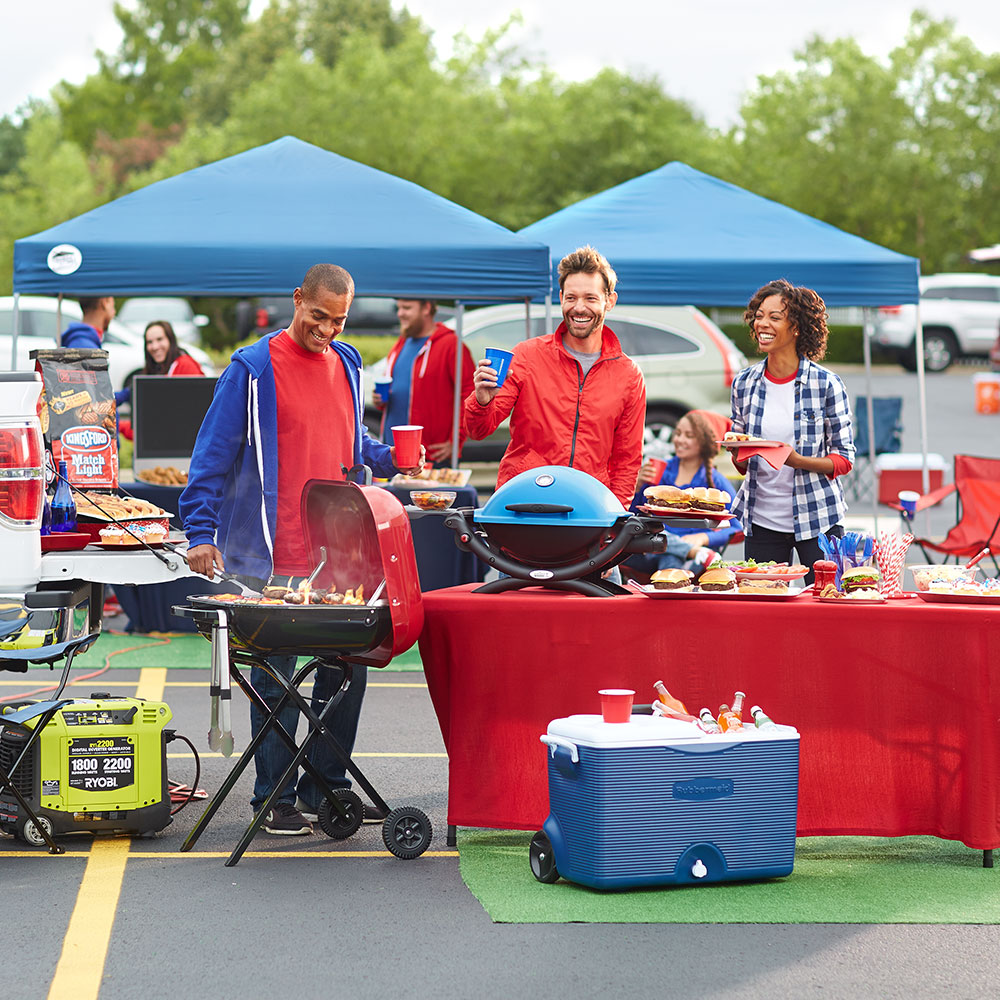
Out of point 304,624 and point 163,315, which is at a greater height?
point 163,315

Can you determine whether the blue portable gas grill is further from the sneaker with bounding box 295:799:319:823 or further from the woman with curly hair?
the sneaker with bounding box 295:799:319:823

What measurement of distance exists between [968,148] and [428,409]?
33.1 m

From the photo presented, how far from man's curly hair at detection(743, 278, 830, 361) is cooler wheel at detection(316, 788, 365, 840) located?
7.84 feet

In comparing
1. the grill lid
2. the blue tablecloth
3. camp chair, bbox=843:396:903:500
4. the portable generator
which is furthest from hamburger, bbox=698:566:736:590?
camp chair, bbox=843:396:903:500

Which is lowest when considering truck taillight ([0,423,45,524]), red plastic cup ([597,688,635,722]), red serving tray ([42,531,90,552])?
red plastic cup ([597,688,635,722])

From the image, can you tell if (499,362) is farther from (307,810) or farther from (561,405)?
(307,810)

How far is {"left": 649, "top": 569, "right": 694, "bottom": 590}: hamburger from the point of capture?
4863mm

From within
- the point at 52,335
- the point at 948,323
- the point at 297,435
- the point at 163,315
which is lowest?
the point at 297,435

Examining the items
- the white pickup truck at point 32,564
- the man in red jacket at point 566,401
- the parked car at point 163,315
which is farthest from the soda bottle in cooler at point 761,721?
the parked car at point 163,315

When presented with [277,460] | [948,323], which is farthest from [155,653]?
[948,323]

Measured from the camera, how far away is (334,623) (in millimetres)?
4652

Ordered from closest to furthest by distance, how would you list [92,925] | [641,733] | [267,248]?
1. [92,925]
2. [641,733]
3. [267,248]

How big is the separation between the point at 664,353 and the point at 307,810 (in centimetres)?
1146

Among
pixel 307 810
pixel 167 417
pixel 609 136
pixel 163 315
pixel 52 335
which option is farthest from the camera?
pixel 609 136
